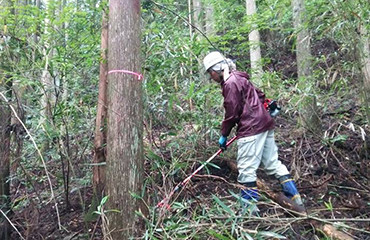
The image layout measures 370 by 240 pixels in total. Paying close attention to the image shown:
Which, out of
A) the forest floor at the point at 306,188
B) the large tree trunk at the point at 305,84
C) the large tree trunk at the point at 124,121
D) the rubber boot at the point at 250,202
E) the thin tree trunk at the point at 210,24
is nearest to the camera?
the rubber boot at the point at 250,202

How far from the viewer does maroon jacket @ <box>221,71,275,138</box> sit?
3613mm

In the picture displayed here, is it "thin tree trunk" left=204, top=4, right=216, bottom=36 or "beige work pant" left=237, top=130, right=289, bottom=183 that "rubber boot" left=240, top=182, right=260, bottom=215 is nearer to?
"beige work pant" left=237, top=130, right=289, bottom=183

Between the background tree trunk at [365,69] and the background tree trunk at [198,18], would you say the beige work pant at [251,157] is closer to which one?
the background tree trunk at [365,69]

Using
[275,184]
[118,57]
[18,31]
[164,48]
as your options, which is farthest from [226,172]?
[18,31]

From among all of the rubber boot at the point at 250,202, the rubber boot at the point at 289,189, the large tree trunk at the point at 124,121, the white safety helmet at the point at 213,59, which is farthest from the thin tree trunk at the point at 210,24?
the rubber boot at the point at 250,202

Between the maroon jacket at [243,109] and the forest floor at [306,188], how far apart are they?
624mm

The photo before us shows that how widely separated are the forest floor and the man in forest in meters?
0.32

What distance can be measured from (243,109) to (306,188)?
1371 millimetres

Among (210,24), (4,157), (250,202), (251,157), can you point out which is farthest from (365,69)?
(4,157)

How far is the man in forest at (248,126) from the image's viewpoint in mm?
3594

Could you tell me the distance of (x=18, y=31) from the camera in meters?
4.28

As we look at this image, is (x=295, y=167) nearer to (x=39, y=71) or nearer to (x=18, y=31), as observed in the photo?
(x=39, y=71)

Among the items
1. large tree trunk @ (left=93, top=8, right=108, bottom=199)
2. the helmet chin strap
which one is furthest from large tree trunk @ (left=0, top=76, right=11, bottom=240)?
the helmet chin strap

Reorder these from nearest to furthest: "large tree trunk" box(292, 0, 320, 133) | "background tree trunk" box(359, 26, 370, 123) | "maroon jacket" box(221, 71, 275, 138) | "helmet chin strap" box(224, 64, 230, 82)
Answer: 1. "background tree trunk" box(359, 26, 370, 123)
2. "maroon jacket" box(221, 71, 275, 138)
3. "helmet chin strap" box(224, 64, 230, 82)
4. "large tree trunk" box(292, 0, 320, 133)
